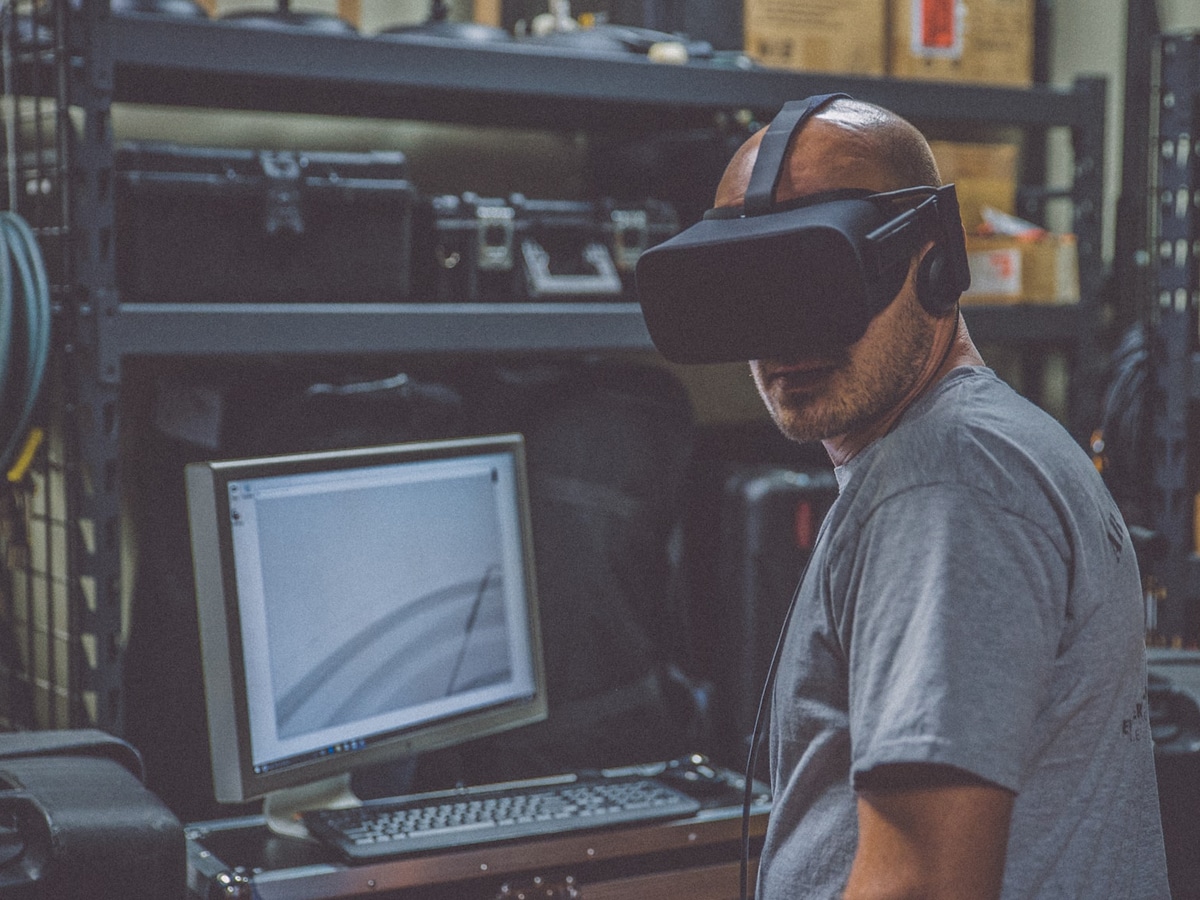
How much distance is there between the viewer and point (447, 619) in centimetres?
175

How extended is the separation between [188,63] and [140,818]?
1.03 meters

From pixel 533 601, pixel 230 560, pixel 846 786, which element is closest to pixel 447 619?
pixel 533 601

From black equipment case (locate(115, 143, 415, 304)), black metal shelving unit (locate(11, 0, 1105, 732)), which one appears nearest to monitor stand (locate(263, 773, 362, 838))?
black metal shelving unit (locate(11, 0, 1105, 732))

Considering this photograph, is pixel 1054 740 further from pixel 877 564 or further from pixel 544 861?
pixel 544 861

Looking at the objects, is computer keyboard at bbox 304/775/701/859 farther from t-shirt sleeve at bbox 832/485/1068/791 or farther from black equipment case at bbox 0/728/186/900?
t-shirt sleeve at bbox 832/485/1068/791

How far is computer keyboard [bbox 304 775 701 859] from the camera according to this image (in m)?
1.48

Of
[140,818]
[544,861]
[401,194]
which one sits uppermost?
[401,194]

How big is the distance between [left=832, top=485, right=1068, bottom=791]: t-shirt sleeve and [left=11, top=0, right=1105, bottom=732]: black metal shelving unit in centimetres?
124

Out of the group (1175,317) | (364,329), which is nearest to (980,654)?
(364,329)

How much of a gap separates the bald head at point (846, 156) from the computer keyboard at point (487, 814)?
81 centimetres

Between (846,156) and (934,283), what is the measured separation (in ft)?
0.35

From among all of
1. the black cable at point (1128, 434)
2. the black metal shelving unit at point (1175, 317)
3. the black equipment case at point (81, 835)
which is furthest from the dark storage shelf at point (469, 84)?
the black equipment case at point (81, 835)

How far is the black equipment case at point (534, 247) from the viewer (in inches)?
87.0

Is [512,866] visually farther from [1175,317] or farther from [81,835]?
[1175,317]
